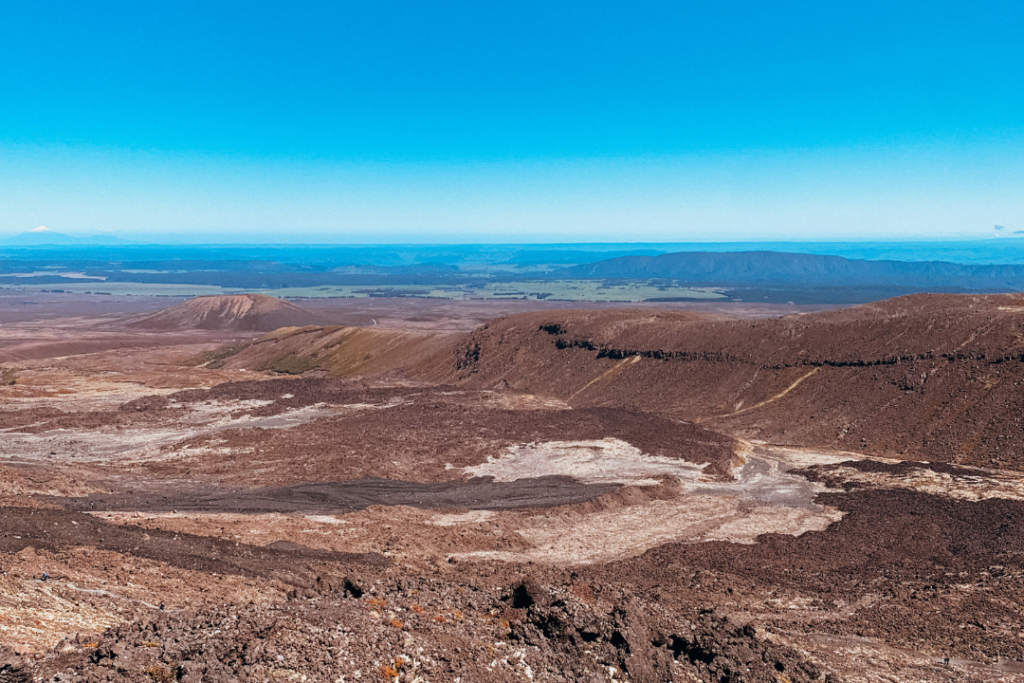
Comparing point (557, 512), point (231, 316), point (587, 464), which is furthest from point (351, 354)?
point (231, 316)

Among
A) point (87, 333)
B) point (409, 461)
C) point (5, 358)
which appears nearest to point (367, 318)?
point (87, 333)

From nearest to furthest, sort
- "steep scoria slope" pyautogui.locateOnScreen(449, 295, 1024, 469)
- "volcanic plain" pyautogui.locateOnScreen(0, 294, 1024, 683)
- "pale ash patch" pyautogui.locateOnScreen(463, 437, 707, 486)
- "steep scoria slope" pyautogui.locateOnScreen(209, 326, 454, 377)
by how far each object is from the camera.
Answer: "volcanic plain" pyautogui.locateOnScreen(0, 294, 1024, 683)
"pale ash patch" pyautogui.locateOnScreen(463, 437, 707, 486)
"steep scoria slope" pyautogui.locateOnScreen(449, 295, 1024, 469)
"steep scoria slope" pyautogui.locateOnScreen(209, 326, 454, 377)

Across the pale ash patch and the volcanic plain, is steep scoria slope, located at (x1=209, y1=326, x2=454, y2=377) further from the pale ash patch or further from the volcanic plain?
the pale ash patch

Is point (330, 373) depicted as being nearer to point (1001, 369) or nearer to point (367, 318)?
point (1001, 369)

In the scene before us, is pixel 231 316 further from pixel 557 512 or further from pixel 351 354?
pixel 557 512

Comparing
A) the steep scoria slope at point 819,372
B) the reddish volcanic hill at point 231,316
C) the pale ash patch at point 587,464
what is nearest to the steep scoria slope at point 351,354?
the steep scoria slope at point 819,372

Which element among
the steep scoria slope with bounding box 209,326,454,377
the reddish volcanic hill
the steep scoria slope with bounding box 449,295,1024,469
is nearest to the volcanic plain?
the steep scoria slope with bounding box 449,295,1024,469
